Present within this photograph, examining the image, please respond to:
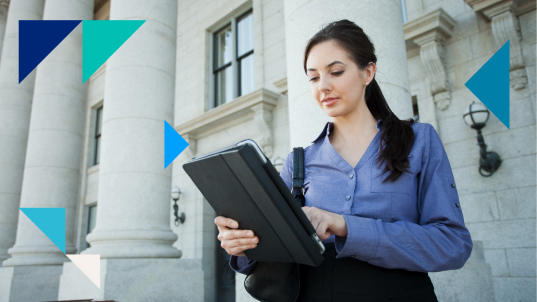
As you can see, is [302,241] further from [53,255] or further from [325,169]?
[53,255]

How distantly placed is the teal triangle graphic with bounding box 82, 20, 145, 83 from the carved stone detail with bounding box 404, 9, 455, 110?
4.57 m

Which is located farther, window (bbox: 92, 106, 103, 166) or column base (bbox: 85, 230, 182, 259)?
window (bbox: 92, 106, 103, 166)

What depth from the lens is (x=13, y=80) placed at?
1189 centimetres

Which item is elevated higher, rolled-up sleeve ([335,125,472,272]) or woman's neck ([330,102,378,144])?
woman's neck ([330,102,378,144])

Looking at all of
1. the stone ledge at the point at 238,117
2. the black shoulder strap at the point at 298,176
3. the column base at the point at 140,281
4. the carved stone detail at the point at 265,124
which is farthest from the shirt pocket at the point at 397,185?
the carved stone detail at the point at 265,124

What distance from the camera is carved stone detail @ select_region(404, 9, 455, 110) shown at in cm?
655

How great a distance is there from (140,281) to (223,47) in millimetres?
8402

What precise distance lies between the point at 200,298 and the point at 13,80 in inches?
398

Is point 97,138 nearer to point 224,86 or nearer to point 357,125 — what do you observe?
point 224,86


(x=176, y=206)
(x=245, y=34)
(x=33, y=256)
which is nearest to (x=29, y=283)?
(x=33, y=256)

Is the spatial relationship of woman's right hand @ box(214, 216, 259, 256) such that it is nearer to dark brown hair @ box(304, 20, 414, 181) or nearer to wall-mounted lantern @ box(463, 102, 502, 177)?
dark brown hair @ box(304, 20, 414, 181)

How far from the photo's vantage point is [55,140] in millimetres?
9773

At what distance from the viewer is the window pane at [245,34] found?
11133 mm

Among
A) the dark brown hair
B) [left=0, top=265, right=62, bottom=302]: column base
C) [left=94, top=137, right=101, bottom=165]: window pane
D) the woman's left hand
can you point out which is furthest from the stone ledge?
the woman's left hand
